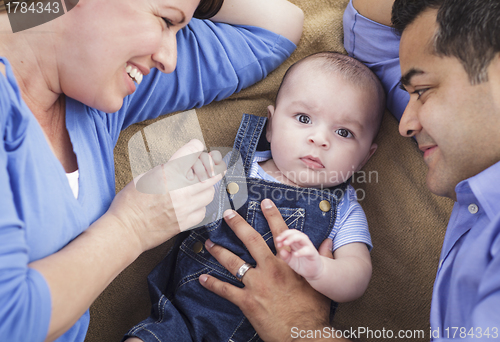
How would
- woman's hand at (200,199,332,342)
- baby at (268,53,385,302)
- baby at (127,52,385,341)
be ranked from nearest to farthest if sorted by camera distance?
woman's hand at (200,199,332,342), baby at (127,52,385,341), baby at (268,53,385,302)

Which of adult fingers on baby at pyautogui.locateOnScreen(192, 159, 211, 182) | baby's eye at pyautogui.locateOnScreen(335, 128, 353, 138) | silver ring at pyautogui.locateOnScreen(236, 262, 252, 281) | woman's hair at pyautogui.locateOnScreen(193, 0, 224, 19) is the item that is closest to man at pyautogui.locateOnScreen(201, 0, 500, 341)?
silver ring at pyautogui.locateOnScreen(236, 262, 252, 281)

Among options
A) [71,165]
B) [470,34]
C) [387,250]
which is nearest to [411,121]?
[470,34]

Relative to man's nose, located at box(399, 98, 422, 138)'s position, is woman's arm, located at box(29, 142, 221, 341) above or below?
below

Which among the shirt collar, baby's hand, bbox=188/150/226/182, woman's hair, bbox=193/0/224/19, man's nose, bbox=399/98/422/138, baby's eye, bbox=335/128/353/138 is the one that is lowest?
baby's eye, bbox=335/128/353/138

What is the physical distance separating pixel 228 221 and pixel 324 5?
3.72 feet

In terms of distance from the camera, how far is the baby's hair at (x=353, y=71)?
1.41 meters

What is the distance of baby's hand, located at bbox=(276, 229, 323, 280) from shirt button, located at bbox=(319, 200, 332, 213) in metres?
0.32

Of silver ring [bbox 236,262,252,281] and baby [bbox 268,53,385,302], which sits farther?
baby [bbox 268,53,385,302]

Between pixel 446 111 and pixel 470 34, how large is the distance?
20 cm

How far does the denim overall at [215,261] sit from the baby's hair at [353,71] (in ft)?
1.27

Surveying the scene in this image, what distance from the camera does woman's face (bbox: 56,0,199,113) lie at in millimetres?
866

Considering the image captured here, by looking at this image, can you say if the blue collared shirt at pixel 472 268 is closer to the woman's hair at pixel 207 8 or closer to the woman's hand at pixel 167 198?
the woman's hand at pixel 167 198

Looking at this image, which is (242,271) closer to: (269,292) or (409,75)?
(269,292)

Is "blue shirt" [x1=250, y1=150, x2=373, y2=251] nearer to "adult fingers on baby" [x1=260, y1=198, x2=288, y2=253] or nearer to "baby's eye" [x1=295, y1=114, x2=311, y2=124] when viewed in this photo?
"adult fingers on baby" [x1=260, y1=198, x2=288, y2=253]
